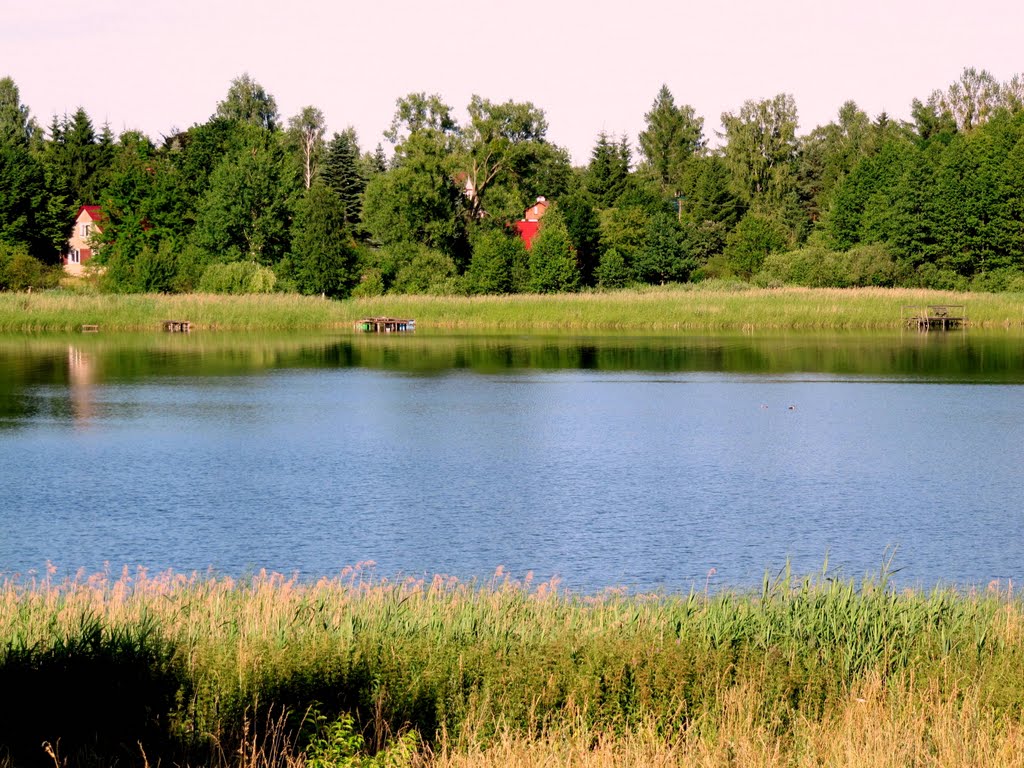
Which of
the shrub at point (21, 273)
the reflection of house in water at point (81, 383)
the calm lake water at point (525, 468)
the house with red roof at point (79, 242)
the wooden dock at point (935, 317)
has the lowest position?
the calm lake water at point (525, 468)

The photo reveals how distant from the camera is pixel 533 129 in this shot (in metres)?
98.4

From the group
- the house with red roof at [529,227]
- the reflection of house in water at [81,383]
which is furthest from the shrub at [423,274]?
the reflection of house in water at [81,383]

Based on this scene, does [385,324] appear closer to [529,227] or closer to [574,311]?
[574,311]

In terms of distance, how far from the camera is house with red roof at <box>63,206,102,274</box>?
342ft

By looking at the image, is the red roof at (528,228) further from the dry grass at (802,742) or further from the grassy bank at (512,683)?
the dry grass at (802,742)

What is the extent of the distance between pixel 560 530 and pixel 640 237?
74454 millimetres

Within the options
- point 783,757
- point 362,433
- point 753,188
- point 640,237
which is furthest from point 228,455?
point 753,188

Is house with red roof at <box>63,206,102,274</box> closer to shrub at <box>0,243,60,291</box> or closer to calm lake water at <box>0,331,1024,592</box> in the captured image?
shrub at <box>0,243,60,291</box>

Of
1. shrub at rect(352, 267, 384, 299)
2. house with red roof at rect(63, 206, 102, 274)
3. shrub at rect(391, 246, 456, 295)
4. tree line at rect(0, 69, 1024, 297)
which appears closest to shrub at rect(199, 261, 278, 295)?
tree line at rect(0, 69, 1024, 297)

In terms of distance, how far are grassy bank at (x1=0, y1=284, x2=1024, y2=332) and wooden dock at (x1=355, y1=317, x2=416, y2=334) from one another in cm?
118

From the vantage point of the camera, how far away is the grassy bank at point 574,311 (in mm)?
70938

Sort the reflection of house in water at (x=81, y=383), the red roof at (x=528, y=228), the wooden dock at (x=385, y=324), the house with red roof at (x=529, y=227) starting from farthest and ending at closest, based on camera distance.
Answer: the red roof at (x=528, y=228) → the house with red roof at (x=529, y=227) → the wooden dock at (x=385, y=324) → the reflection of house in water at (x=81, y=383)

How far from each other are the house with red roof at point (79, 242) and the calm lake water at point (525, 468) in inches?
2158

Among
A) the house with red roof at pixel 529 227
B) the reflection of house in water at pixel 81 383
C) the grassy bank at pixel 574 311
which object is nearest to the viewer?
the reflection of house in water at pixel 81 383
